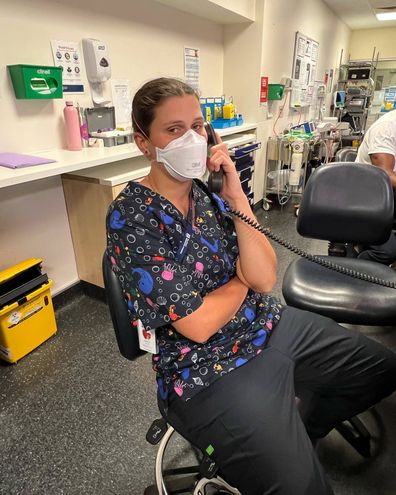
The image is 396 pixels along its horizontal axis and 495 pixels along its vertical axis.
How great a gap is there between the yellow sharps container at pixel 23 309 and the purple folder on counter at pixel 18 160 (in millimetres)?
555

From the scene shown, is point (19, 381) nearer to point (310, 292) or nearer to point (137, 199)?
point (137, 199)

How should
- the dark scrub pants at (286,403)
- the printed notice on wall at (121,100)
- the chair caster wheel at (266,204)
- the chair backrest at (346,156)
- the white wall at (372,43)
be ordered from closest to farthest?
1. the dark scrub pants at (286,403)
2. the printed notice on wall at (121,100)
3. the chair backrest at (346,156)
4. the chair caster wheel at (266,204)
5. the white wall at (372,43)

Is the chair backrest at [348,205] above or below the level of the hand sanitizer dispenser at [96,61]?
below

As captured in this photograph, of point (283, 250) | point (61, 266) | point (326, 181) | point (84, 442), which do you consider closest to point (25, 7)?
point (61, 266)

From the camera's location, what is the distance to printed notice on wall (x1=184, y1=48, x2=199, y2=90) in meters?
3.06

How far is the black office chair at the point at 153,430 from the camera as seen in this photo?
0.94 metres

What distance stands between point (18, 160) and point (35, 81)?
45 cm

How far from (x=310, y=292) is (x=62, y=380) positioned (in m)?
1.27

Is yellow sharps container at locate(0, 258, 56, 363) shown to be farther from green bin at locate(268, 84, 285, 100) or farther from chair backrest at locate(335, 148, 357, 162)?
green bin at locate(268, 84, 285, 100)

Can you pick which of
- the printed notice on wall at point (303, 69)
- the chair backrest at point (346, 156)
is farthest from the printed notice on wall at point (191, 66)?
the printed notice on wall at point (303, 69)

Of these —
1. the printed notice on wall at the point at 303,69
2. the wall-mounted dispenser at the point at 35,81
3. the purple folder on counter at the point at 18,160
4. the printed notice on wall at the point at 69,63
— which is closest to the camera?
the purple folder on counter at the point at 18,160

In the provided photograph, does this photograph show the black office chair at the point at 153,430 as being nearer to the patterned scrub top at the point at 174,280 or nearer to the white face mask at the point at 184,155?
the patterned scrub top at the point at 174,280

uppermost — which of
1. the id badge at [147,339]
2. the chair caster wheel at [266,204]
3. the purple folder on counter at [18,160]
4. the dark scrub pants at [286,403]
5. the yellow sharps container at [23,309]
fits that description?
the purple folder on counter at [18,160]

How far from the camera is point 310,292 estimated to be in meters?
→ 1.46
